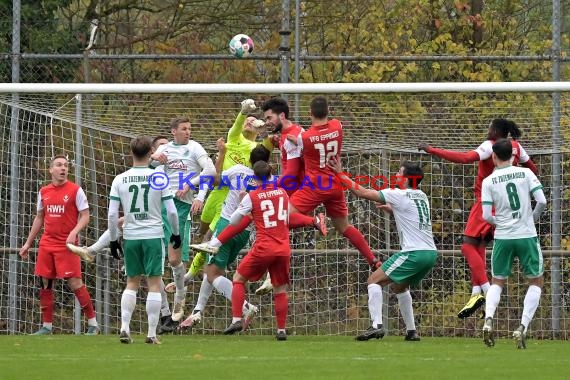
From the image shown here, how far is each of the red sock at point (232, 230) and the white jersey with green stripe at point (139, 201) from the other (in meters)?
1.20

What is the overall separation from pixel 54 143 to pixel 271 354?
251 inches

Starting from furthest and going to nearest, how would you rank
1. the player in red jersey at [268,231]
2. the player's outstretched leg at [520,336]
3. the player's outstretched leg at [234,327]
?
the player's outstretched leg at [234,327], the player in red jersey at [268,231], the player's outstretched leg at [520,336]

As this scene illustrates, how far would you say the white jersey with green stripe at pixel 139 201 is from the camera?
1149 centimetres

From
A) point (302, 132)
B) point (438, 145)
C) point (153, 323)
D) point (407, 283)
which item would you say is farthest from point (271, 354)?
point (438, 145)

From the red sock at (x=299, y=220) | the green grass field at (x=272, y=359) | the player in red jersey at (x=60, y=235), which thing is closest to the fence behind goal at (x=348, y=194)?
the player in red jersey at (x=60, y=235)

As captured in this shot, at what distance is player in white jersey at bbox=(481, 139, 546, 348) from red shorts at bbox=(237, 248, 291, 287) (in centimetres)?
198

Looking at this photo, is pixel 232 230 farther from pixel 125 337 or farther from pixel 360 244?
pixel 125 337

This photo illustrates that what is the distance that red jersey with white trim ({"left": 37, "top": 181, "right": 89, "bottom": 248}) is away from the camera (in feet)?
45.6

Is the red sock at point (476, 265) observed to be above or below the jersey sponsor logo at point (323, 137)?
below

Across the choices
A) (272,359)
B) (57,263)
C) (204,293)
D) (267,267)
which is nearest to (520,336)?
(267,267)

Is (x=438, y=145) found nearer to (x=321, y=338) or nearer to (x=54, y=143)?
(x=321, y=338)

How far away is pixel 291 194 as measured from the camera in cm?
1345

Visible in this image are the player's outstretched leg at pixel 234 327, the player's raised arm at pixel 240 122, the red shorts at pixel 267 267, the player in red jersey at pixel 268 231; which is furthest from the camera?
the player's raised arm at pixel 240 122

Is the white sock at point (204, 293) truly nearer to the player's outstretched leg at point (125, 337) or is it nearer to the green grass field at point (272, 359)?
the green grass field at point (272, 359)
